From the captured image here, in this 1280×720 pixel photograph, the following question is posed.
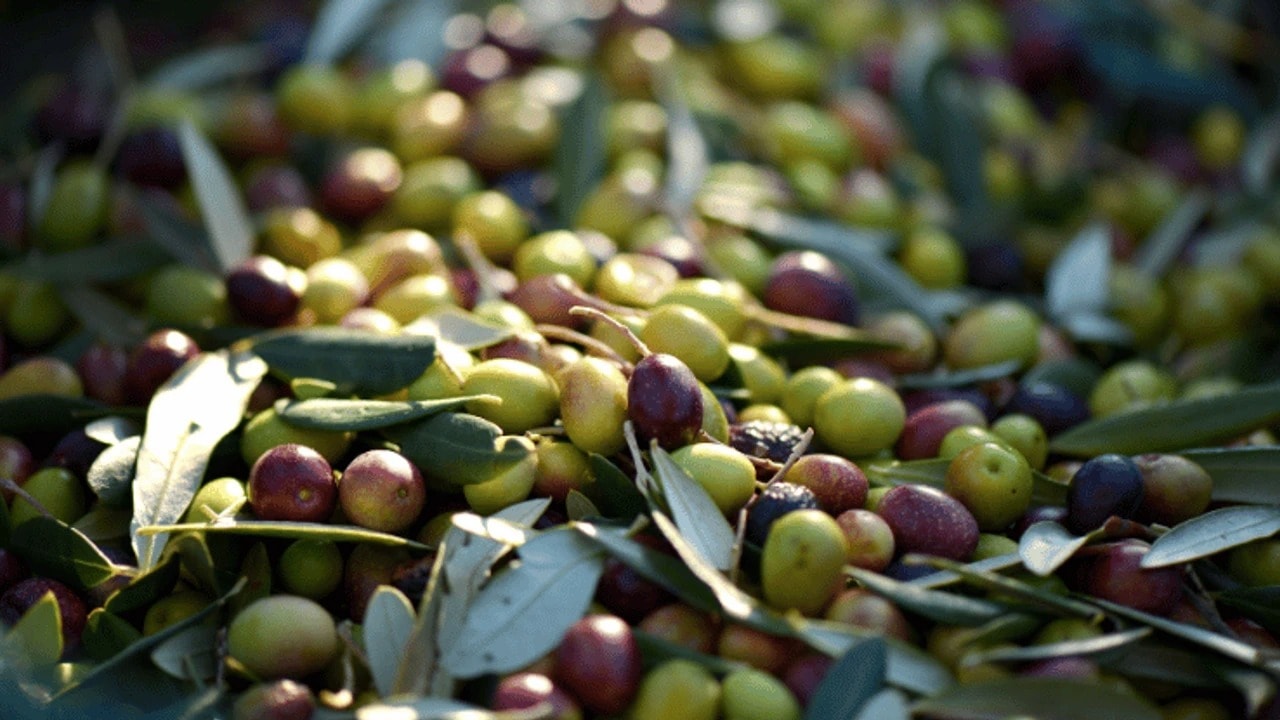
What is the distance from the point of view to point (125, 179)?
2.01m

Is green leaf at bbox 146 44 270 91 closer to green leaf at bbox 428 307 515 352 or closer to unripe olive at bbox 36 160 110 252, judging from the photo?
unripe olive at bbox 36 160 110 252

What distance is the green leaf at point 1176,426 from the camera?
1502mm

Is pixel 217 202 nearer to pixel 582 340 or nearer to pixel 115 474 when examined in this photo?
pixel 115 474

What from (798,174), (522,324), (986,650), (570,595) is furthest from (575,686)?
(798,174)

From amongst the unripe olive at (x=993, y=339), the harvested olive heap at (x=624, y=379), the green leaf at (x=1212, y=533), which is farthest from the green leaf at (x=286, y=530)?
the unripe olive at (x=993, y=339)

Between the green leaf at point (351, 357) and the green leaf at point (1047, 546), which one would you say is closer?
the green leaf at point (1047, 546)

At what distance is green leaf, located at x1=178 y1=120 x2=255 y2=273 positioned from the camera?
1801mm

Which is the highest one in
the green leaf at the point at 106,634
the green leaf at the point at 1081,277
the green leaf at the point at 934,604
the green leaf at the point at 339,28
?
the green leaf at the point at 339,28

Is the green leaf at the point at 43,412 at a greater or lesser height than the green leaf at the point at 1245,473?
lesser

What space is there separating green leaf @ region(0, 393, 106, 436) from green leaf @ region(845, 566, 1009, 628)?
3.20 feet

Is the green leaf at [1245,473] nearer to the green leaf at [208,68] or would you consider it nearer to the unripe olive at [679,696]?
the unripe olive at [679,696]

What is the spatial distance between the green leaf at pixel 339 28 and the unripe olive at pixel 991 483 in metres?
1.64

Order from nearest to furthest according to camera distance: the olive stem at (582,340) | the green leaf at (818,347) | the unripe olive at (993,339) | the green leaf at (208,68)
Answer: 1. the olive stem at (582,340)
2. the green leaf at (818,347)
3. the unripe olive at (993,339)
4. the green leaf at (208,68)

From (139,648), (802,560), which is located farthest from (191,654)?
(802,560)
